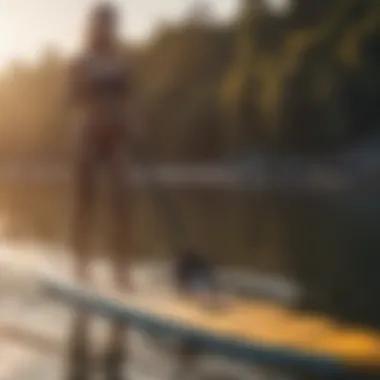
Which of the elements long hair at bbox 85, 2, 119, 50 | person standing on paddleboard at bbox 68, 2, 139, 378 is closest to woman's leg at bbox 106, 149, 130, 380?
person standing on paddleboard at bbox 68, 2, 139, 378

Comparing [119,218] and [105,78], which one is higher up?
[105,78]

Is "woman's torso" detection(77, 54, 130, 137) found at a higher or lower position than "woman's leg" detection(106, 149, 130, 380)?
higher

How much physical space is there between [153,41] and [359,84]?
27 centimetres

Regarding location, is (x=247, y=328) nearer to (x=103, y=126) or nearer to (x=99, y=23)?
(x=103, y=126)

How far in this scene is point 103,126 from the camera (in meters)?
1.02

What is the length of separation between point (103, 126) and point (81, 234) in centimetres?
15

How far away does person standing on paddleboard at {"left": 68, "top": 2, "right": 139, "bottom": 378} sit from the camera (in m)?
1.02

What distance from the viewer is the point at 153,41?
1.02 meters

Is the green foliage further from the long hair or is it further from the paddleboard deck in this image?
the paddleboard deck

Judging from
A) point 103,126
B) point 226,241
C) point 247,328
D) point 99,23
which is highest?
point 99,23

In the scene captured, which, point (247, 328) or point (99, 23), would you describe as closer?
point (247, 328)

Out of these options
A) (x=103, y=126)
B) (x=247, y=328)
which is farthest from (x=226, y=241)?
(x=103, y=126)

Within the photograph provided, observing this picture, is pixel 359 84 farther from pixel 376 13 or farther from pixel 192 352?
pixel 192 352

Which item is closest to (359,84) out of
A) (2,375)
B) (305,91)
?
(305,91)
